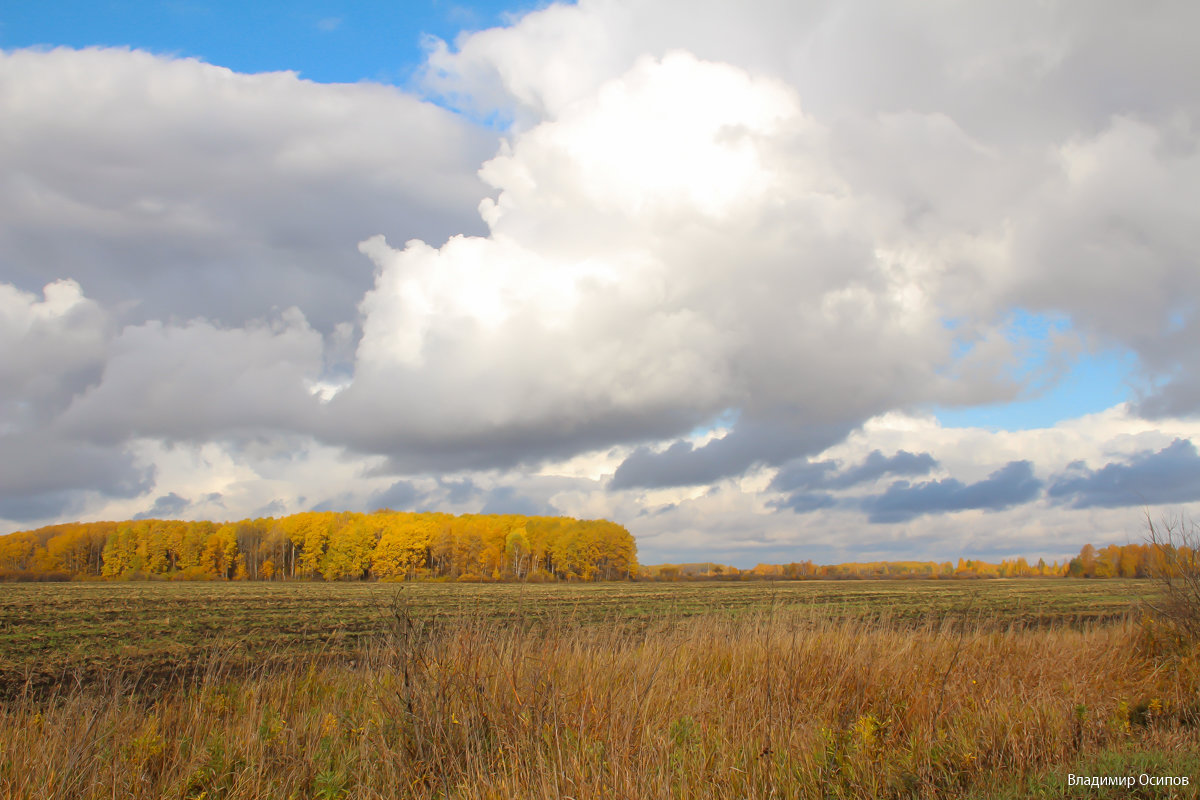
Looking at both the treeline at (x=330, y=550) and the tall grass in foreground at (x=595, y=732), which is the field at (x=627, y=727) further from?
the treeline at (x=330, y=550)

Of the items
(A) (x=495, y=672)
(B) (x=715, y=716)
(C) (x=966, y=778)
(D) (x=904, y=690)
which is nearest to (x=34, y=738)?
(A) (x=495, y=672)

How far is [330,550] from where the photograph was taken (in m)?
131

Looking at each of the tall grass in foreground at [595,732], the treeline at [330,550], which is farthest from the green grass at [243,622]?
the treeline at [330,550]

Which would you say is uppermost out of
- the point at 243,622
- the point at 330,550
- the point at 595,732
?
the point at 595,732

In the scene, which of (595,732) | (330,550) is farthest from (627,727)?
(330,550)

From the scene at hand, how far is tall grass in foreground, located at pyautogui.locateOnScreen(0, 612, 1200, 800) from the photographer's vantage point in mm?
5684

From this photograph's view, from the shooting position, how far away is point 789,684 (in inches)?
331

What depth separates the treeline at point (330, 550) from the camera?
420 feet

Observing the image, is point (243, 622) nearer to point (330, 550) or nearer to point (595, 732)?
point (595, 732)

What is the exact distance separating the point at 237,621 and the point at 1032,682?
34420mm

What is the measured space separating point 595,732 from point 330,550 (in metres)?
138

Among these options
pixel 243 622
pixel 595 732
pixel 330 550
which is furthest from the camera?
pixel 330 550

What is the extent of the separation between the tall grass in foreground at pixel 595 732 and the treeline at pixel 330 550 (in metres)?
112

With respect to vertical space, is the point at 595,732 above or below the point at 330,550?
above
